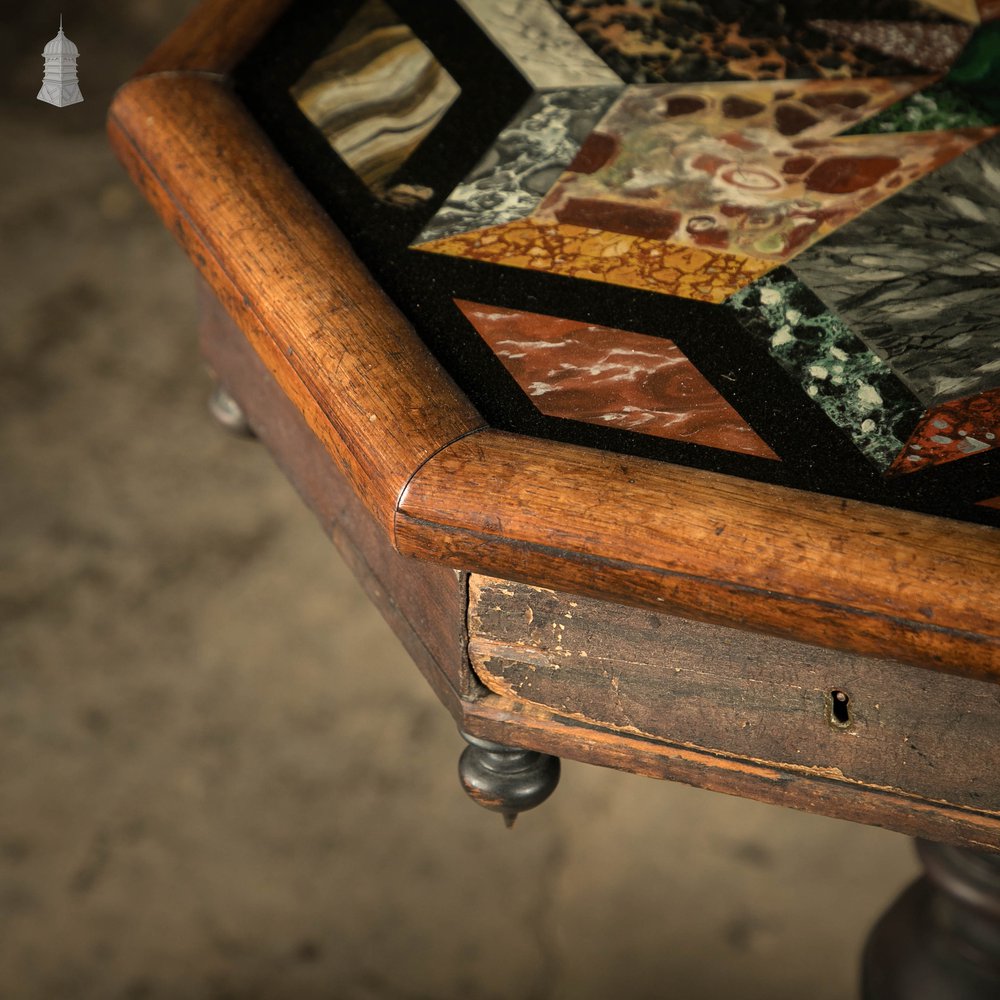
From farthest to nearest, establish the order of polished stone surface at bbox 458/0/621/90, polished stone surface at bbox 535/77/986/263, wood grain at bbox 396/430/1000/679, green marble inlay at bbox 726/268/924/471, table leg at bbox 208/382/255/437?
table leg at bbox 208/382/255/437, polished stone surface at bbox 458/0/621/90, polished stone surface at bbox 535/77/986/263, green marble inlay at bbox 726/268/924/471, wood grain at bbox 396/430/1000/679

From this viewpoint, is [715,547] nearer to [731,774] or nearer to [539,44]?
[731,774]

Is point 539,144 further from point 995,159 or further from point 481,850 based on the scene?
point 481,850

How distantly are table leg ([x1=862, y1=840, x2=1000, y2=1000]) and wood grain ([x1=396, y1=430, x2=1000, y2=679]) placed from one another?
0.56m

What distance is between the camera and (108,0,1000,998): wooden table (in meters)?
0.67

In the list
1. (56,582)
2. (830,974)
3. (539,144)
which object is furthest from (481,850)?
(539,144)

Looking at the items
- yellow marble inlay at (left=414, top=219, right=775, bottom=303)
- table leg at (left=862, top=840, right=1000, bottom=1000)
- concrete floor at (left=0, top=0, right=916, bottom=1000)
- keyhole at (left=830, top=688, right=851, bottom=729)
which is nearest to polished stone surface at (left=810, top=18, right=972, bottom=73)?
yellow marble inlay at (left=414, top=219, right=775, bottom=303)

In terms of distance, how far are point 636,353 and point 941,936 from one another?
0.74m

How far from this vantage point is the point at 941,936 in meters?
1.24

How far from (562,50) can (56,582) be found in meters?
1.24

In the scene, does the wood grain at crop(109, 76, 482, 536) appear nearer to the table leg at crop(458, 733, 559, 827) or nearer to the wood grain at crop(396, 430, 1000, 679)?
the wood grain at crop(396, 430, 1000, 679)

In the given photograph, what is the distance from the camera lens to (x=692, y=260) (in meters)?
0.84

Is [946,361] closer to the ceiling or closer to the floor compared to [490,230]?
closer to the floor

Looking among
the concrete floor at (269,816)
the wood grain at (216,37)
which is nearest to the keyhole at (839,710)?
the wood grain at (216,37)

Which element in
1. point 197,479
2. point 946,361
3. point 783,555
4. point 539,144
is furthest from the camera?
point 197,479
